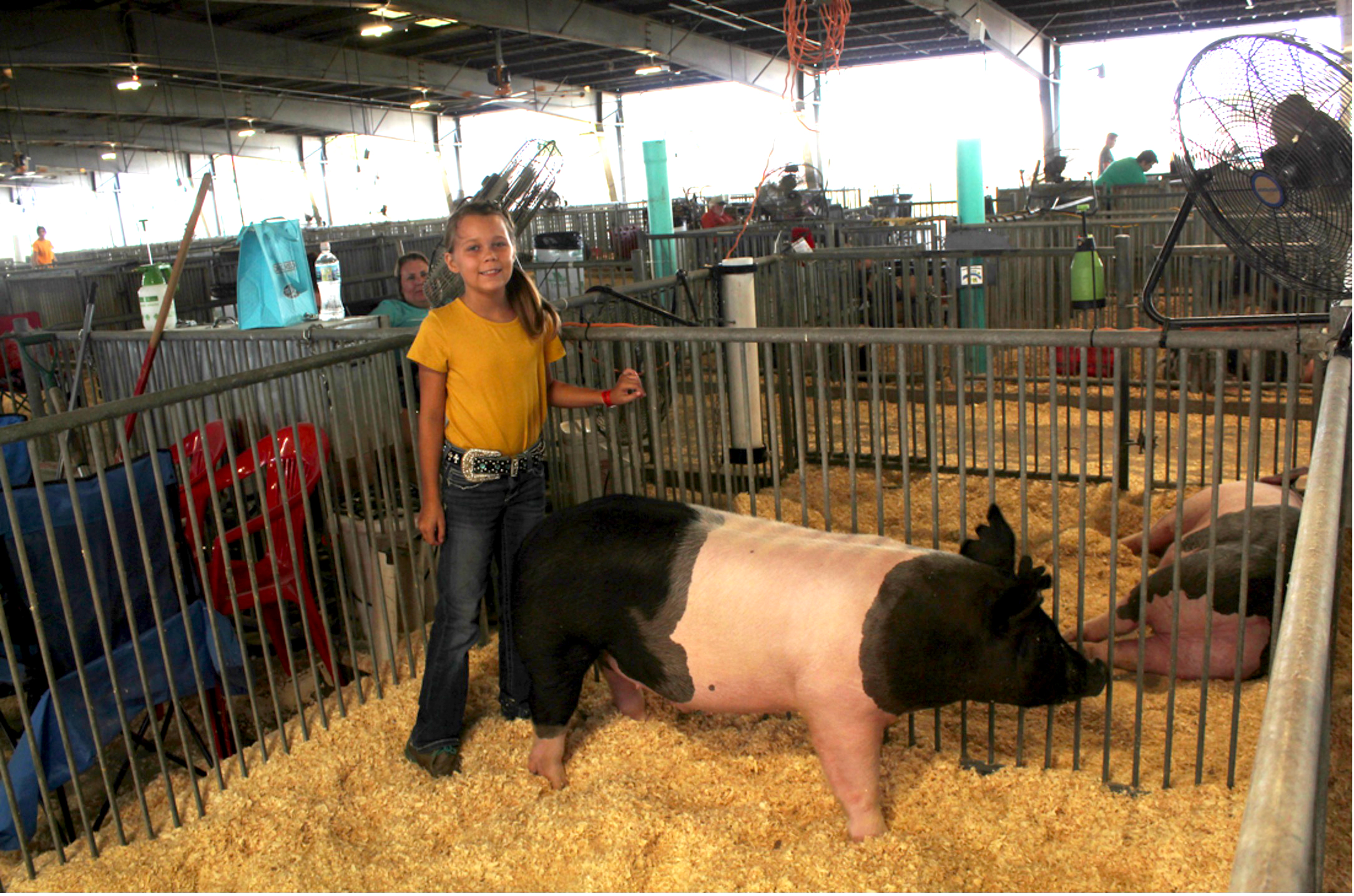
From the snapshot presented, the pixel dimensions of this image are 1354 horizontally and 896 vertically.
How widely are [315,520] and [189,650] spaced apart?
0.92 metres

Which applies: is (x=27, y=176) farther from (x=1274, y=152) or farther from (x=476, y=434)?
(x=1274, y=152)

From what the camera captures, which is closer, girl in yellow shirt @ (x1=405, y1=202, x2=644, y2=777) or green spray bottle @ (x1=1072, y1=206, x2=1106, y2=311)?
girl in yellow shirt @ (x1=405, y1=202, x2=644, y2=777)

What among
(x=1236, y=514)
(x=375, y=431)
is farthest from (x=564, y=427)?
(x=1236, y=514)

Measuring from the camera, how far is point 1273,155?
7.39ft

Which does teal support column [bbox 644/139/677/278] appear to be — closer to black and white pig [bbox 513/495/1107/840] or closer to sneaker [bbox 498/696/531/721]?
sneaker [bbox 498/696/531/721]

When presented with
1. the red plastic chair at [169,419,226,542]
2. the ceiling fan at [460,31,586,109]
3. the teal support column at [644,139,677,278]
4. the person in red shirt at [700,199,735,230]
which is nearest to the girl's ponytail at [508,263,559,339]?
the red plastic chair at [169,419,226,542]

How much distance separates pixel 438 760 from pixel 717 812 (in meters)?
0.89

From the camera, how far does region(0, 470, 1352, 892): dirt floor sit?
96.9 inches

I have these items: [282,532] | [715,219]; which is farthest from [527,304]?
[715,219]

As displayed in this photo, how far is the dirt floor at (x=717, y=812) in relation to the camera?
96.9 inches

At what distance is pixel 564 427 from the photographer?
4016 millimetres

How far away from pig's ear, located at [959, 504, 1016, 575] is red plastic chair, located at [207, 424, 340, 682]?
2026 millimetres

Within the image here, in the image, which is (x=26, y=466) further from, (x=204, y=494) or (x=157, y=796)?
(x=157, y=796)

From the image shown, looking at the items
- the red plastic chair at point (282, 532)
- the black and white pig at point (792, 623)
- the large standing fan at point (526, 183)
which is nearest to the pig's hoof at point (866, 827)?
the black and white pig at point (792, 623)
